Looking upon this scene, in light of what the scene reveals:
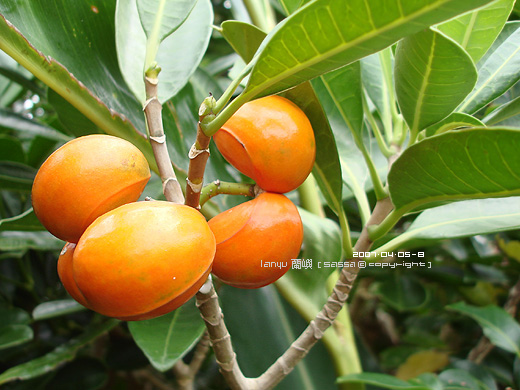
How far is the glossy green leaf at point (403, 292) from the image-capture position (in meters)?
1.30

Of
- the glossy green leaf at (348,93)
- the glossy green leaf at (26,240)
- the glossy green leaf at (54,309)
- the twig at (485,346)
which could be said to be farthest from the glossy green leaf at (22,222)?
the twig at (485,346)

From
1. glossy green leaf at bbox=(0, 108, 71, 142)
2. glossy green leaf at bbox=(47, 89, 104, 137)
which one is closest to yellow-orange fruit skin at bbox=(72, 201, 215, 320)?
glossy green leaf at bbox=(47, 89, 104, 137)

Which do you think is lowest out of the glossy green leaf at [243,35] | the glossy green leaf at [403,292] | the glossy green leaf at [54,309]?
the glossy green leaf at [403,292]

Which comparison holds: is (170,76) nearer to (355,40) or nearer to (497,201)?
(355,40)

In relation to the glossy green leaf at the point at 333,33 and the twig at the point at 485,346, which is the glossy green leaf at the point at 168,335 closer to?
the glossy green leaf at the point at 333,33

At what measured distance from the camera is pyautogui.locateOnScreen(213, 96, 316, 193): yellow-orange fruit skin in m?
0.48

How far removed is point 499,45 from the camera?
0.73 m

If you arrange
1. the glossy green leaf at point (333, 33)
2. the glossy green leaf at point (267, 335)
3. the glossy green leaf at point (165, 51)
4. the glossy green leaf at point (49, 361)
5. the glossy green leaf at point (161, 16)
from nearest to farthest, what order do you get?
1. the glossy green leaf at point (333, 33)
2. the glossy green leaf at point (161, 16)
3. the glossy green leaf at point (165, 51)
4. the glossy green leaf at point (49, 361)
5. the glossy green leaf at point (267, 335)

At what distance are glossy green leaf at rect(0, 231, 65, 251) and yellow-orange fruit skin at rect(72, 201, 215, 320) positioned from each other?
0.55m

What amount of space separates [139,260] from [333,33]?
262mm

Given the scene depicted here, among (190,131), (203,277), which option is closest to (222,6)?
(190,131)

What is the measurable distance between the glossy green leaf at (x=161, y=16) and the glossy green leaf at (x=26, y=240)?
513 mm

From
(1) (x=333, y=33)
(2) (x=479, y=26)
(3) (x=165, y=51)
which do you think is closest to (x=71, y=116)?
(3) (x=165, y=51)

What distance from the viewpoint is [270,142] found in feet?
1.57
